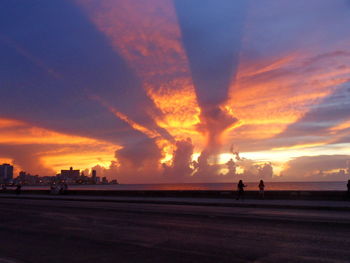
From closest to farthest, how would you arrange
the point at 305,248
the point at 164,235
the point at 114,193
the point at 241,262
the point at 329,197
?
the point at 241,262, the point at 305,248, the point at 164,235, the point at 329,197, the point at 114,193

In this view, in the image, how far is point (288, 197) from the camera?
29.5 metres

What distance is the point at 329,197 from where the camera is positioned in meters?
26.8

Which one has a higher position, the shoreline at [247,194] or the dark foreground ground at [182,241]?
the shoreline at [247,194]

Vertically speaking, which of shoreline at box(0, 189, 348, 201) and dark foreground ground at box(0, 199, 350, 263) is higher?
shoreline at box(0, 189, 348, 201)

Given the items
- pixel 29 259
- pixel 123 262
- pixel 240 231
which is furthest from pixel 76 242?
pixel 240 231

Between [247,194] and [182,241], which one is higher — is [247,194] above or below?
above

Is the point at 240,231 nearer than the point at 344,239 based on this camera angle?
No

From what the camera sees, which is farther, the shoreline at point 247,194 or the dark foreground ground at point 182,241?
the shoreline at point 247,194

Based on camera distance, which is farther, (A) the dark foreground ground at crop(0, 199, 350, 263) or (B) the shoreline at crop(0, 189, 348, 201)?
(B) the shoreline at crop(0, 189, 348, 201)

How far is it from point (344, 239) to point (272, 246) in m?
2.42

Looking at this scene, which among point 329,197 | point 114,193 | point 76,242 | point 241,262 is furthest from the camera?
point 114,193

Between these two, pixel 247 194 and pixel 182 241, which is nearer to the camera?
pixel 182 241

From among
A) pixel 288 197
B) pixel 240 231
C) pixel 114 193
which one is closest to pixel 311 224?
pixel 240 231

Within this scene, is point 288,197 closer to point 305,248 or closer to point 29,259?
point 305,248
